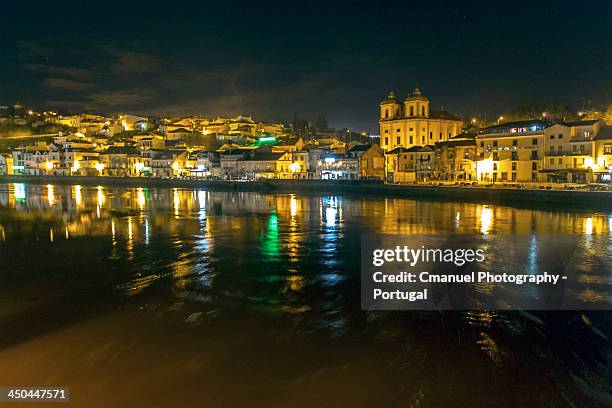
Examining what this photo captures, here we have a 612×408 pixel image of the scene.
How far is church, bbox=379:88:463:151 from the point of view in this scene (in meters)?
62.0

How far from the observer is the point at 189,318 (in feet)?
29.2

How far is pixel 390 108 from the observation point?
66.0 metres

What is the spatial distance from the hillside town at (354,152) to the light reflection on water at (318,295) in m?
15.5

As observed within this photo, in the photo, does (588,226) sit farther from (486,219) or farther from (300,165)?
(300,165)

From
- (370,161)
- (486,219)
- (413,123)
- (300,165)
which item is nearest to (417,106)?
(413,123)

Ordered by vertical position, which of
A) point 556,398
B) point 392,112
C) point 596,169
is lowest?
point 556,398

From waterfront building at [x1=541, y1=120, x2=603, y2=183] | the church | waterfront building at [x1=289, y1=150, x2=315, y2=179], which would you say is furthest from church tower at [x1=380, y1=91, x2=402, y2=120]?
waterfront building at [x1=541, y1=120, x2=603, y2=183]

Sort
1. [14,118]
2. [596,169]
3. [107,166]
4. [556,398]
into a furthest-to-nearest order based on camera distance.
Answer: [14,118], [107,166], [596,169], [556,398]

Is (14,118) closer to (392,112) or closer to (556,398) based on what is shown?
(392,112)

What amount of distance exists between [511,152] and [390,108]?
2676cm

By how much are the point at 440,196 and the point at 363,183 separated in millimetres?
11640

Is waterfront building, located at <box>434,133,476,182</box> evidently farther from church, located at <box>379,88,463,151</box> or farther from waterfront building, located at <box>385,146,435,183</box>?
church, located at <box>379,88,463,151</box>

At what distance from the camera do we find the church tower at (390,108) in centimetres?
6575

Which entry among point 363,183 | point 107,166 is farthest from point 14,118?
point 363,183
